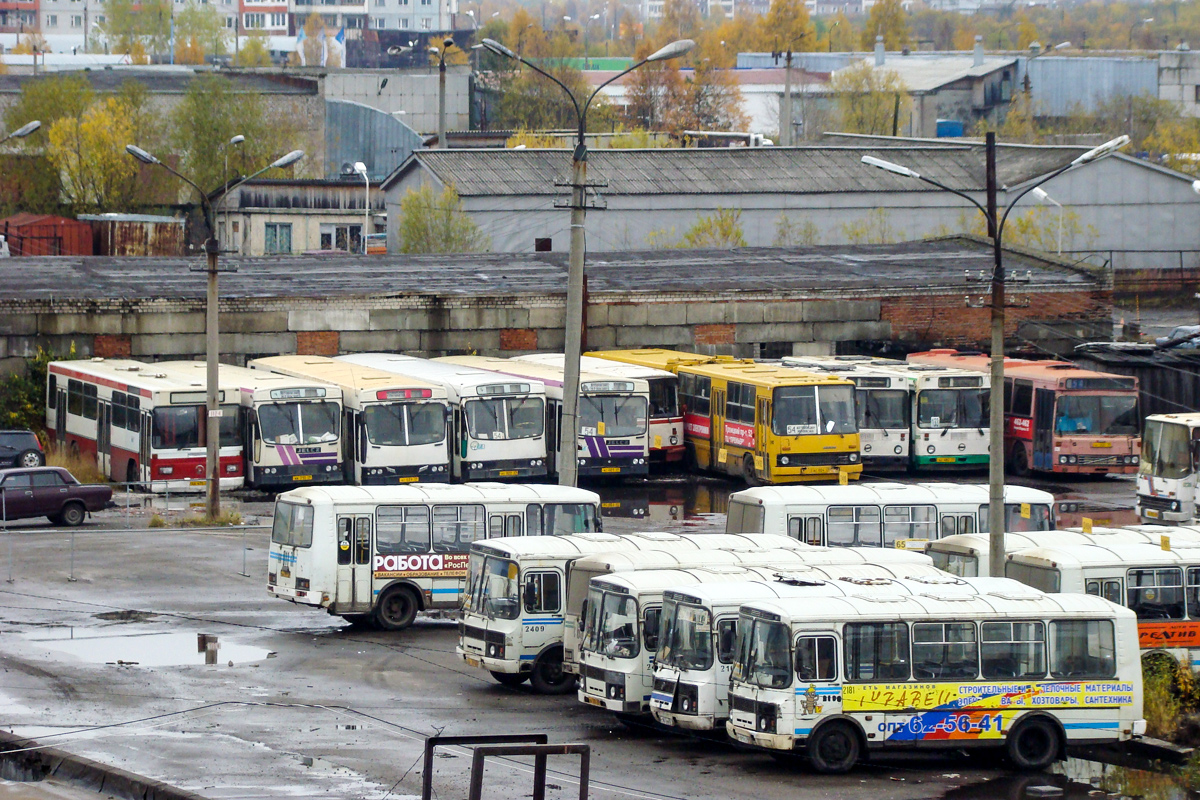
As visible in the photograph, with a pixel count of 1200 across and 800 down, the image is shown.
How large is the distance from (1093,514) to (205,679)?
2146 centimetres

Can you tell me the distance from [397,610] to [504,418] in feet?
46.4

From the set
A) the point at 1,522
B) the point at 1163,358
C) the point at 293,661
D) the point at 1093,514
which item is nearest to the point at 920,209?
the point at 1163,358

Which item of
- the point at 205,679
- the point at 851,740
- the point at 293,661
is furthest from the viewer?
the point at 293,661

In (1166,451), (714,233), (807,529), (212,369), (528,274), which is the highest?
(714,233)

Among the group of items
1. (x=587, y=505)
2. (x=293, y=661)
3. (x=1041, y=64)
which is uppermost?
(x=1041, y=64)

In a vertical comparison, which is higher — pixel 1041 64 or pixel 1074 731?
pixel 1041 64

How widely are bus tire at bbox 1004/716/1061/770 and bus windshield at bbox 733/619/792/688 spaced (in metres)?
2.81

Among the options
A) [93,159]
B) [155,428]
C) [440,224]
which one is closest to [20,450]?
[155,428]

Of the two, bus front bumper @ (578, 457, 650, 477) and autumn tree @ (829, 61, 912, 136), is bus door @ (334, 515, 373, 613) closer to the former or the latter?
bus front bumper @ (578, 457, 650, 477)

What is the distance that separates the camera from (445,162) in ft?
232

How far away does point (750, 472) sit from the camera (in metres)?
40.0

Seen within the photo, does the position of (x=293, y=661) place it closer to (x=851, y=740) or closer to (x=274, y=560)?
(x=274, y=560)

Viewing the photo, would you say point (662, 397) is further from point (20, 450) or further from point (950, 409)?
point (20, 450)

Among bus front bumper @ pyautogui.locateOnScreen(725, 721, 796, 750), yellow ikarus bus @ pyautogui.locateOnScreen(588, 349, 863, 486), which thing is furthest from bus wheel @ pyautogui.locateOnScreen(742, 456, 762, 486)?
bus front bumper @ pyautogui.locateOnScreen(725, 721, 796, 750)
